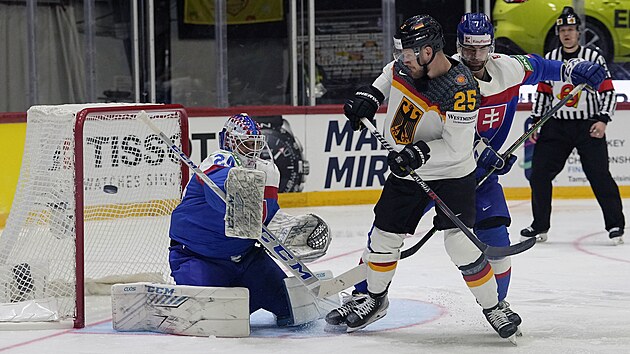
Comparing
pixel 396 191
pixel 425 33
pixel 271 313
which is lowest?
pixel 271 313

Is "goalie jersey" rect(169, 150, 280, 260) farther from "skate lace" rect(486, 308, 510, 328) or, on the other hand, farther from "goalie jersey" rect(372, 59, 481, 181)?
"skate lace" rect(486, 308, 510, 328)

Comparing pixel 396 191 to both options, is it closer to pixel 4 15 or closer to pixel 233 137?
pixel 233 137

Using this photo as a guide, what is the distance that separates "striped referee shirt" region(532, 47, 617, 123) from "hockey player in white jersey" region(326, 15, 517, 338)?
7.82 feet

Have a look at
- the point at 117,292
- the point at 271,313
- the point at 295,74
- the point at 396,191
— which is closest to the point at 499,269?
the point at 396,191

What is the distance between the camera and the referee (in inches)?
249

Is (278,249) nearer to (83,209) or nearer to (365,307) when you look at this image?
(365,307)

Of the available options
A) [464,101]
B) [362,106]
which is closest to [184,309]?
[362,106]

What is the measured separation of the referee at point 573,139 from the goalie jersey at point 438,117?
248 centimetres

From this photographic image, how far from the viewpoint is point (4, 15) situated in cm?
848

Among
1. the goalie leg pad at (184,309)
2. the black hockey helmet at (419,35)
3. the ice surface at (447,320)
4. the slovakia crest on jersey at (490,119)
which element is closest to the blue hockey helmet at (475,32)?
the slovakia crest on jersey at (490,119)

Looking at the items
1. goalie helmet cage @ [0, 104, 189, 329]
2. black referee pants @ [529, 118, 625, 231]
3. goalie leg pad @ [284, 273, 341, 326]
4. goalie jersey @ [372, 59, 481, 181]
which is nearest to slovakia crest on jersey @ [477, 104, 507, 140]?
goalie jersey @ [372, 59, 481, 181]

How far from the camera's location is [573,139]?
21.1 ft

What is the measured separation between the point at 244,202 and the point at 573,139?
3077 mm

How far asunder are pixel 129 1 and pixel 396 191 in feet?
Answer: 17.4
